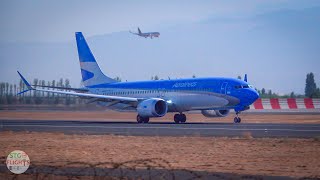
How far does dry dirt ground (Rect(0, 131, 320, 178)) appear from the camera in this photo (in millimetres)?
15086

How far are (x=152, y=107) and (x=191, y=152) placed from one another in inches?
999

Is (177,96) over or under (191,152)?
over

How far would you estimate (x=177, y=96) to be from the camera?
46062 millimetres

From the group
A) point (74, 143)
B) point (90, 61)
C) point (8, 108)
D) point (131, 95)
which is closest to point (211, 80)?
point (131, 95)

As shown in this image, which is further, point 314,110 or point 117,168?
point 314,110

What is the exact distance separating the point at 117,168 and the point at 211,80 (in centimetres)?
3046

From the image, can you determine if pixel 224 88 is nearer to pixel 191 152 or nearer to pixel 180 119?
pixel 180 119

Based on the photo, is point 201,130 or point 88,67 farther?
point 88,67

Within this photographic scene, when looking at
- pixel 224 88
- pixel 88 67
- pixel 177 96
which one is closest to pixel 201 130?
pixel 224 88

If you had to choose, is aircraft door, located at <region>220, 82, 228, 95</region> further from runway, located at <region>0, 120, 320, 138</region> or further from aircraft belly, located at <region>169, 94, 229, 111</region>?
runway, located at <region>0, 120, 320, 138</region>

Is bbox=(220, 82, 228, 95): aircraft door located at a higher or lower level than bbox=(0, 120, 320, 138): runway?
higher

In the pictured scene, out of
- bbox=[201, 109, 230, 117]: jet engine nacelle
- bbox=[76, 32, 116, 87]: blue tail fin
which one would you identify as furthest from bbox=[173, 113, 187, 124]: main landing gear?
bbox=[76, 32, 116, 87]: blue tail fin

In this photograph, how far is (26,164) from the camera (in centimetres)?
1561

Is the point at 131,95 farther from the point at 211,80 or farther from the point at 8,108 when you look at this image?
the point at 8,108
